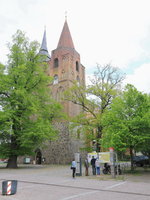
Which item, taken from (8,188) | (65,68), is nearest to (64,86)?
(65,68)

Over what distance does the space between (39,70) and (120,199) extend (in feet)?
63.3

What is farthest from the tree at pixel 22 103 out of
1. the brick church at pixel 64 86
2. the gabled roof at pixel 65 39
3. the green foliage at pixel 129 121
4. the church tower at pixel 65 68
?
the gabled roof at pixel 65 39

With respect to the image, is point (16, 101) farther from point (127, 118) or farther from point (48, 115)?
point (127, 118)

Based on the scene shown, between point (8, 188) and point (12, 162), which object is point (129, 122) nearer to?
point (8, 188)

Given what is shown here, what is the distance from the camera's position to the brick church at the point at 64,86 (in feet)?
112

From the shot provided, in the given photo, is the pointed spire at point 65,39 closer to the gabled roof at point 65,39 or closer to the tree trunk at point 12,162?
the gabled roof at point 65,39

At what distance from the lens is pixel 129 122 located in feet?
51.4

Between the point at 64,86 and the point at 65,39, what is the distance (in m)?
12.0

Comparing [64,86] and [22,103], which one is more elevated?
[64,86]

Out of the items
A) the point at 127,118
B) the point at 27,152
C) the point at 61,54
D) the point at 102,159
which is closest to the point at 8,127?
the point at 27,152

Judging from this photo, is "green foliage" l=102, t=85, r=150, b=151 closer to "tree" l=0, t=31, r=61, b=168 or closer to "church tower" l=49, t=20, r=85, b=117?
"tree" l=0, t=31, r=61, b=168

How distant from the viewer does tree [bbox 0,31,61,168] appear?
20812 mm

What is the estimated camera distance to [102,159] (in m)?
15.9

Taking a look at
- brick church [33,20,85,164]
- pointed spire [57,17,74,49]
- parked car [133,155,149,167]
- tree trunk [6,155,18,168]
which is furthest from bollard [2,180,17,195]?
pointed spire [57,17,74,49]
